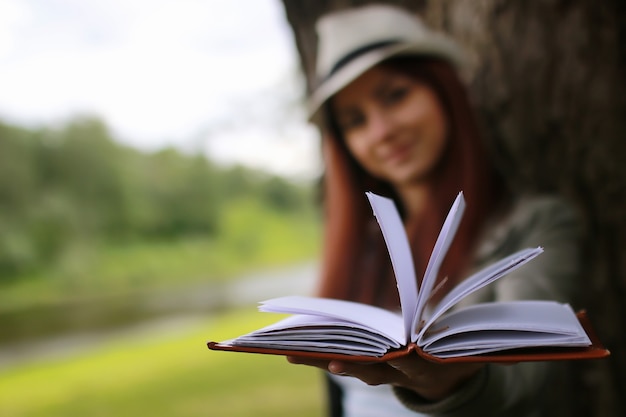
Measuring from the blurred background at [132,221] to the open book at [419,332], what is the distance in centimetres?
223

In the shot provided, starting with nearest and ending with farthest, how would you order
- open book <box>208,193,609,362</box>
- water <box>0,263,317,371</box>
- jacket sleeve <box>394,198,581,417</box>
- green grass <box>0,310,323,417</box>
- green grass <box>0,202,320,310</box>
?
open book <box>208,193,609,362</box>
jacket sleeve <box>394,198,581,417</box>
green grass <box>0,310,323,417</box>
water <box>0,263,317,371</box>
green grass <box>0,202,320,310</box>

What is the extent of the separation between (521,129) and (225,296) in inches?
168

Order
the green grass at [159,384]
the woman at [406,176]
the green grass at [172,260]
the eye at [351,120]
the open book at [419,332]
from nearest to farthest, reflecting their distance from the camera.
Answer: the open book at [419,332], the woman at [406,176], the eye at [351,120], the green grass at [159,384], the green grass at [172,260]

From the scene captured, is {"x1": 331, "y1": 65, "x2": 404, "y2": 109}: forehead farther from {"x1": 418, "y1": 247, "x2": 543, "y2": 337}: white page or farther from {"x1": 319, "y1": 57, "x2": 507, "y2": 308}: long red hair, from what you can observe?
{"x1": 418, "y1": 247, "x2": 543, "y2": 337}: white page

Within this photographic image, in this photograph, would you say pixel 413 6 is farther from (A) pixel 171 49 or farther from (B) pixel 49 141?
(B) pixel 49 141

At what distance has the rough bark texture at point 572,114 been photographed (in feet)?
3.33

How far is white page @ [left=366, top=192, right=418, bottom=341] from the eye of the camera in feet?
1.42

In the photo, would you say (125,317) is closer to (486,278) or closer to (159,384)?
(159,384)

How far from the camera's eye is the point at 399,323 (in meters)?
0.47

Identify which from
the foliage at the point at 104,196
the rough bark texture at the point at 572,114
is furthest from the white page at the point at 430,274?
the foliage at the point at 104,196

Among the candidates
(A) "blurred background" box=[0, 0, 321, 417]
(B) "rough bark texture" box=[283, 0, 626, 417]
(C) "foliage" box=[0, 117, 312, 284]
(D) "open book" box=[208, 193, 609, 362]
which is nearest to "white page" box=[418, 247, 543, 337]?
(D) "open book" box=[208, 193, 609, 362]

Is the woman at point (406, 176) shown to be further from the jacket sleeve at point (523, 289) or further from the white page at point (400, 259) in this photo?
the white page at point (400, 259)

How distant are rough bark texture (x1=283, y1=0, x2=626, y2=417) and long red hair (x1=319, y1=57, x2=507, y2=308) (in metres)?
0.20

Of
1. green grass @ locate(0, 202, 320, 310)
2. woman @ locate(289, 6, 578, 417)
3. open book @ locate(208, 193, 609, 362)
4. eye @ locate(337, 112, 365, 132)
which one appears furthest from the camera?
green grass @ locate(0, 202, 320, 310)
